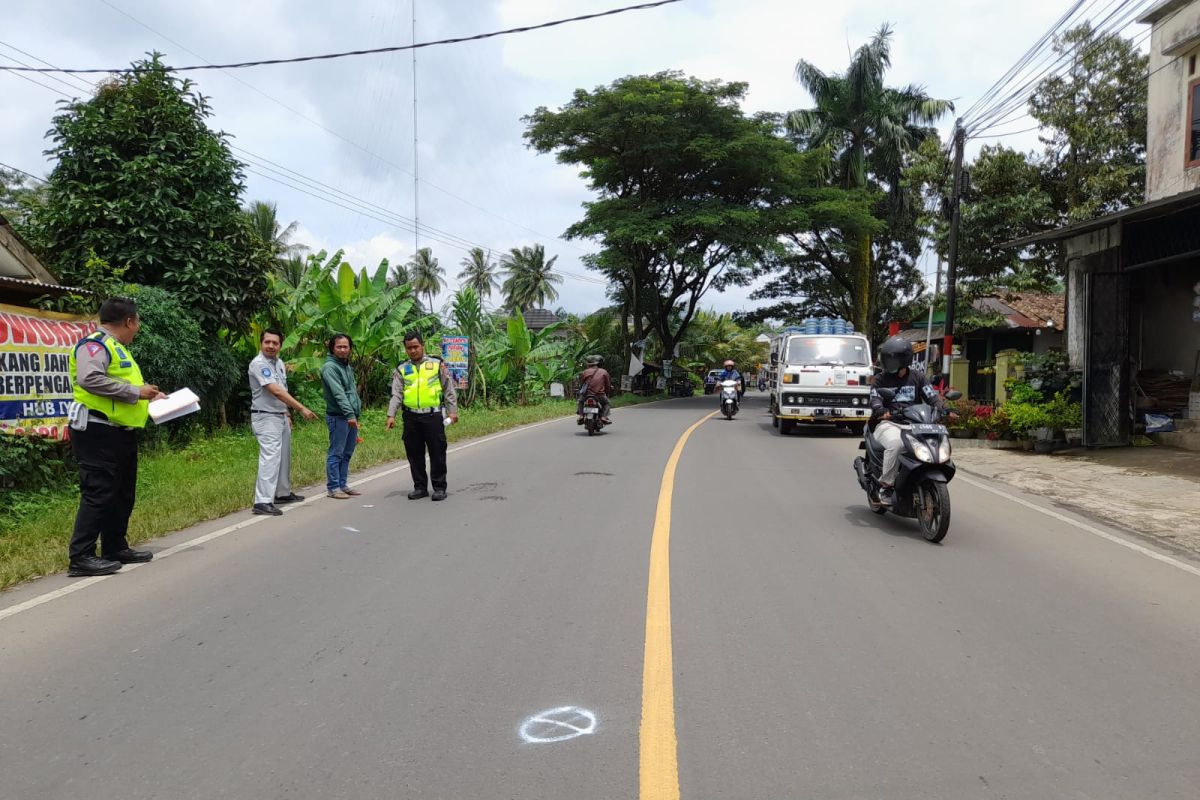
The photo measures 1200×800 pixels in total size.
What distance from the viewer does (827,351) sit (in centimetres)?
1856

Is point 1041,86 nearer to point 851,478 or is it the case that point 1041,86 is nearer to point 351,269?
point 851,478

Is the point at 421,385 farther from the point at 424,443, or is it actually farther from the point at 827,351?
the point at 827,351

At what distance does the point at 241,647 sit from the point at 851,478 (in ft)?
28.0

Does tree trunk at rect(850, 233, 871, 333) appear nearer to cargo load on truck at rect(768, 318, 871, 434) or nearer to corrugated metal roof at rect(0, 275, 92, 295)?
cargo load on truck at rect(768, 318, 871, 434)

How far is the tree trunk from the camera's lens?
1534 inches

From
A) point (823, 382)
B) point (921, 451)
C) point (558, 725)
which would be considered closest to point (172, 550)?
point (558, 725)

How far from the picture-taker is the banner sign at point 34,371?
28.5ft

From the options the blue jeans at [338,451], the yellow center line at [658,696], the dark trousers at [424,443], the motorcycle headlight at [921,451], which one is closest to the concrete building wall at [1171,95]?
the motorcycle headlight at [921,451]

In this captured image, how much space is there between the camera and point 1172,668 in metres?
4.14

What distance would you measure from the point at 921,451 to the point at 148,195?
11.9 meters

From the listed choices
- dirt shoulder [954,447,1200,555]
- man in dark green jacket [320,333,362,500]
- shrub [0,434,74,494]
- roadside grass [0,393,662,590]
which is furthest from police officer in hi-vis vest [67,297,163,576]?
dirt shoulder [954,447,1200,555]

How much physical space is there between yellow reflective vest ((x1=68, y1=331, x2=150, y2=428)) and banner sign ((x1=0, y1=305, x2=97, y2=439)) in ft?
12.2

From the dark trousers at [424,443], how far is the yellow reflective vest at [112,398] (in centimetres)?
314

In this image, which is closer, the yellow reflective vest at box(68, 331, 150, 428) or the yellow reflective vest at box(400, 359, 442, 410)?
the yellow reflective vest at box(68, 331, 150, 428)
